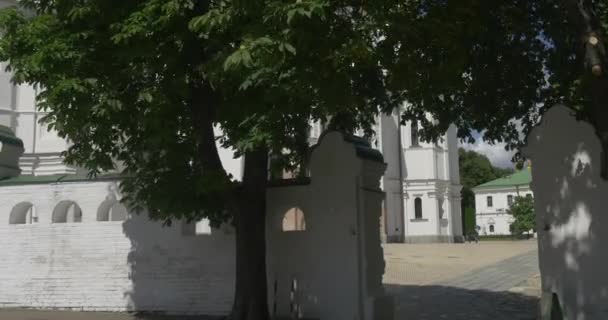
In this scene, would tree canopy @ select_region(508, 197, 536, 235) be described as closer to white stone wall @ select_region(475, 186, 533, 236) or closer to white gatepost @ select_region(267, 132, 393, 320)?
white stone wall @ select_region(475, 186, 533, 236)

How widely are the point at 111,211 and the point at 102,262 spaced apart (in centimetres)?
123

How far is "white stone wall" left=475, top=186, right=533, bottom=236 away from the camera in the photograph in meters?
83.4

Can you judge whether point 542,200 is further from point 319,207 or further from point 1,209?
point 1,209

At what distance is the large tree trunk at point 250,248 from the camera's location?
10.1 meters

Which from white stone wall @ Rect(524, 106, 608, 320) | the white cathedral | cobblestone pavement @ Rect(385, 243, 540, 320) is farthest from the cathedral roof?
white stone wall @ Rect(524, 106, 608, 320)

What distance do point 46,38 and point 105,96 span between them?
3.76 feet

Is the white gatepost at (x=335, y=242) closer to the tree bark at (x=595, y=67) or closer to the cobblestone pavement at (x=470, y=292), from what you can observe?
the cobblestone pavement at (x=470, y=292)

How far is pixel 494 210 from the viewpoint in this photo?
8469 centimetres

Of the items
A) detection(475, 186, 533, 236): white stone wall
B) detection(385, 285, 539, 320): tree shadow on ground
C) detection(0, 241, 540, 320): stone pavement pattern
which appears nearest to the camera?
detection(385, 285, 539, 320): tree shadow on ground

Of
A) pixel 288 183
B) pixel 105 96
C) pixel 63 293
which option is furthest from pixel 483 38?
pixel 63 293

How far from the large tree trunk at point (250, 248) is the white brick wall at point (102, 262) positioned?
5.45ft


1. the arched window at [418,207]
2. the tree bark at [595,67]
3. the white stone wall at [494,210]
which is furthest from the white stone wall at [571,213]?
the white stone wall at [494,210]

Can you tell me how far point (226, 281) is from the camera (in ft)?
38.7

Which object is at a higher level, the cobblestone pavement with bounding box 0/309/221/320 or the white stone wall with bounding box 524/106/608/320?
the white stone wall with bounding box 524/106/608/320
